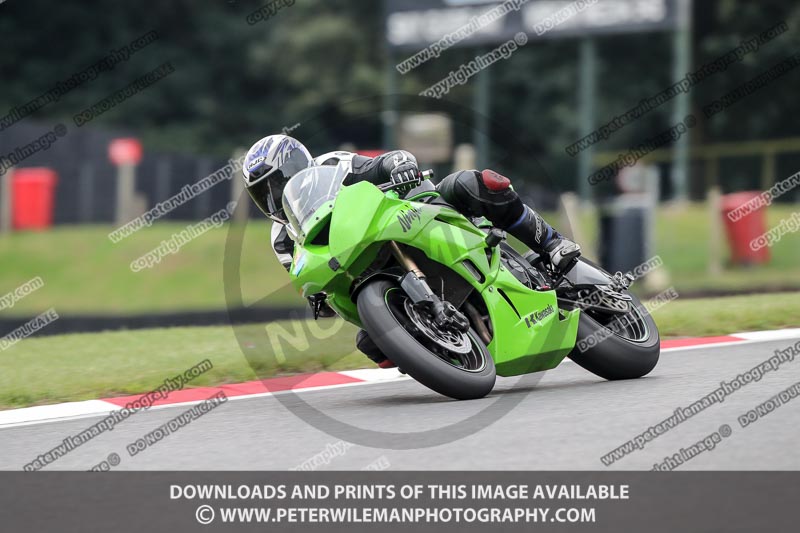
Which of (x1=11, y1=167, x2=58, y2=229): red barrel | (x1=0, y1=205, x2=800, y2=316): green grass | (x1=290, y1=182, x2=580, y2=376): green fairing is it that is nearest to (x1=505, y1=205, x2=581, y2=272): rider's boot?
(x1=290, y1=182, x2=580, y2=376): green fairing

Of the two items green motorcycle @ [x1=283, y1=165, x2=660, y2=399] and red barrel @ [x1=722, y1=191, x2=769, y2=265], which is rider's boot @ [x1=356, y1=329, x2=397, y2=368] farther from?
red barrel @ [x1=722, y1=191, x2=769, y2=265]

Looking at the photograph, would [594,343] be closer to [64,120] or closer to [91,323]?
[91,323]

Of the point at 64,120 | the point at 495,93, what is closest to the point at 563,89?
the point at 495,93

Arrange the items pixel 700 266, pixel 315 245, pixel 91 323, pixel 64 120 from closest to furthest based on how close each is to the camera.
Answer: pixel 315 245 → pixel 91 323 → pixel 700 266 → pixel 64 120

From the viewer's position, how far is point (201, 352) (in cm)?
1005

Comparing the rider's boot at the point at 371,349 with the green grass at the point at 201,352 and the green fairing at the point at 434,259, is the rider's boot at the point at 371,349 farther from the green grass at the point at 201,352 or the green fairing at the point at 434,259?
the green grass at the point at 201,352

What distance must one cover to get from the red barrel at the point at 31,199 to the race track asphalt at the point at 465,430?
2146 cm

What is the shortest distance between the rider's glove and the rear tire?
1255mm

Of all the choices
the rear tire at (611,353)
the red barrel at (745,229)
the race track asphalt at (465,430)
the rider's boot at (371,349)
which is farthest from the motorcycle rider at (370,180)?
the red barrel at (745,229)

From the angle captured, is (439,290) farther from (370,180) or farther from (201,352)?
(201,352)

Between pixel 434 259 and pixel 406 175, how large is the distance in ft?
1.47

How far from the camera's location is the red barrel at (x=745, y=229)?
68.2 ft
